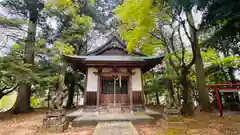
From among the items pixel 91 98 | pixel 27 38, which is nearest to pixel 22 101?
pixel 27 38

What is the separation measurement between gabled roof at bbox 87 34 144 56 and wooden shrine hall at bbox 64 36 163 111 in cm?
118

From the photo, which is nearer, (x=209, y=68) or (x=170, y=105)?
(x=170, y=105)

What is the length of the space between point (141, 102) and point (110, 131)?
3942 mm

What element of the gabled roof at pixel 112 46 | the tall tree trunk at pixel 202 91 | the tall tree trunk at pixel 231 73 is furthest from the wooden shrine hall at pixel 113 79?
the tall tree trunk at pixel 231 73

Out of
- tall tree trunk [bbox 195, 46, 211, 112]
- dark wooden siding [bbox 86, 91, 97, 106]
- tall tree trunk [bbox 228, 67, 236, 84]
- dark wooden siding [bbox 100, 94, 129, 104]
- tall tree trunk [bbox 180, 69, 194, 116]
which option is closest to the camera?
tall tree trunk [bbox 180, 69, 194, 116]

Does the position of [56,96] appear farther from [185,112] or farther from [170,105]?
[185,112]

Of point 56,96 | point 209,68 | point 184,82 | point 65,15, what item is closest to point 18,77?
point 56,96

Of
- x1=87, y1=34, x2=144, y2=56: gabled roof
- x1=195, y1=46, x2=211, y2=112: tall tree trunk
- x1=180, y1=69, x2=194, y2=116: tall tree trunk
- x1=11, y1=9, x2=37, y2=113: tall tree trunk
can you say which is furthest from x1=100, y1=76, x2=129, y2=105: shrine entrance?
x1=11, y1=9, x2=37, y2=113: tall tree trunk

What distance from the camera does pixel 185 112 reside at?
768cm

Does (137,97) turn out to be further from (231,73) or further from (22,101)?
(22,101)

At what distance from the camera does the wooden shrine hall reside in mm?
A: 7992

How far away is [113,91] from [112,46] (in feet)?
10.8

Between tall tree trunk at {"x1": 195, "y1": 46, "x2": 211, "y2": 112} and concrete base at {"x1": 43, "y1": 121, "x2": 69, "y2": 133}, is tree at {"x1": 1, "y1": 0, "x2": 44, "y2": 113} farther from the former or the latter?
tall tree trunk at {"x1": 195, "y1": 46, "x2": 211, "y2": 112}

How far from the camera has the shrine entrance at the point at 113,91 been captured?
27.7 feet
